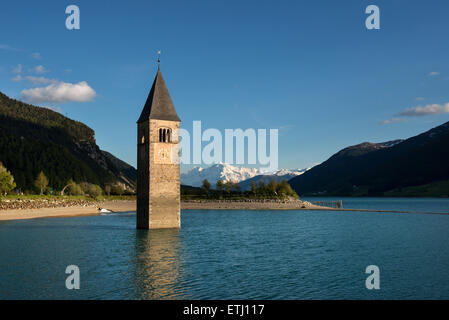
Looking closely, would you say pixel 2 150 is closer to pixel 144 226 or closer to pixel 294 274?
pixel 144 226

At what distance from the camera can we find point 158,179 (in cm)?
5581

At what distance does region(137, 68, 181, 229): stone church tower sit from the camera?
183ft

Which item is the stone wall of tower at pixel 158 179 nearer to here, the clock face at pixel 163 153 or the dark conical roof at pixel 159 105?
the clock face at pixel 163 153

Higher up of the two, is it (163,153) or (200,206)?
(163,153)

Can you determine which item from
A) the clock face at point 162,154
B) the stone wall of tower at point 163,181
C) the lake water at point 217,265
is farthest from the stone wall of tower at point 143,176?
the lake water at point 217,265

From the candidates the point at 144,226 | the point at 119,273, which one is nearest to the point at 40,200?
the point at 144,226

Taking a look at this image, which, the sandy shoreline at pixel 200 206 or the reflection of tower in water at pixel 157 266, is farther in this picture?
the sandy shoreline at pixel 200 206

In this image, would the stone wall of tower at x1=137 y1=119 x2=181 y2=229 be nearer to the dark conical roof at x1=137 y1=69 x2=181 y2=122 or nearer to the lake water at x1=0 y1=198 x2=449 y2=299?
the dark conical roof at x1=137 y1=69 x2=181 y2=122

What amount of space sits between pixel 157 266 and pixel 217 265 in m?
5.17

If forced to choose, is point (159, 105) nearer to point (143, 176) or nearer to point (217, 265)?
point (143, 176)

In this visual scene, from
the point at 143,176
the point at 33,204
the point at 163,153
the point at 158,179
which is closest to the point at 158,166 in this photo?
the point at 158,179

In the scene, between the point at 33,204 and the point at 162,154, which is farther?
the point at 33,204

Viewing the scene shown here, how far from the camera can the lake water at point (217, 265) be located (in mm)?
25500
